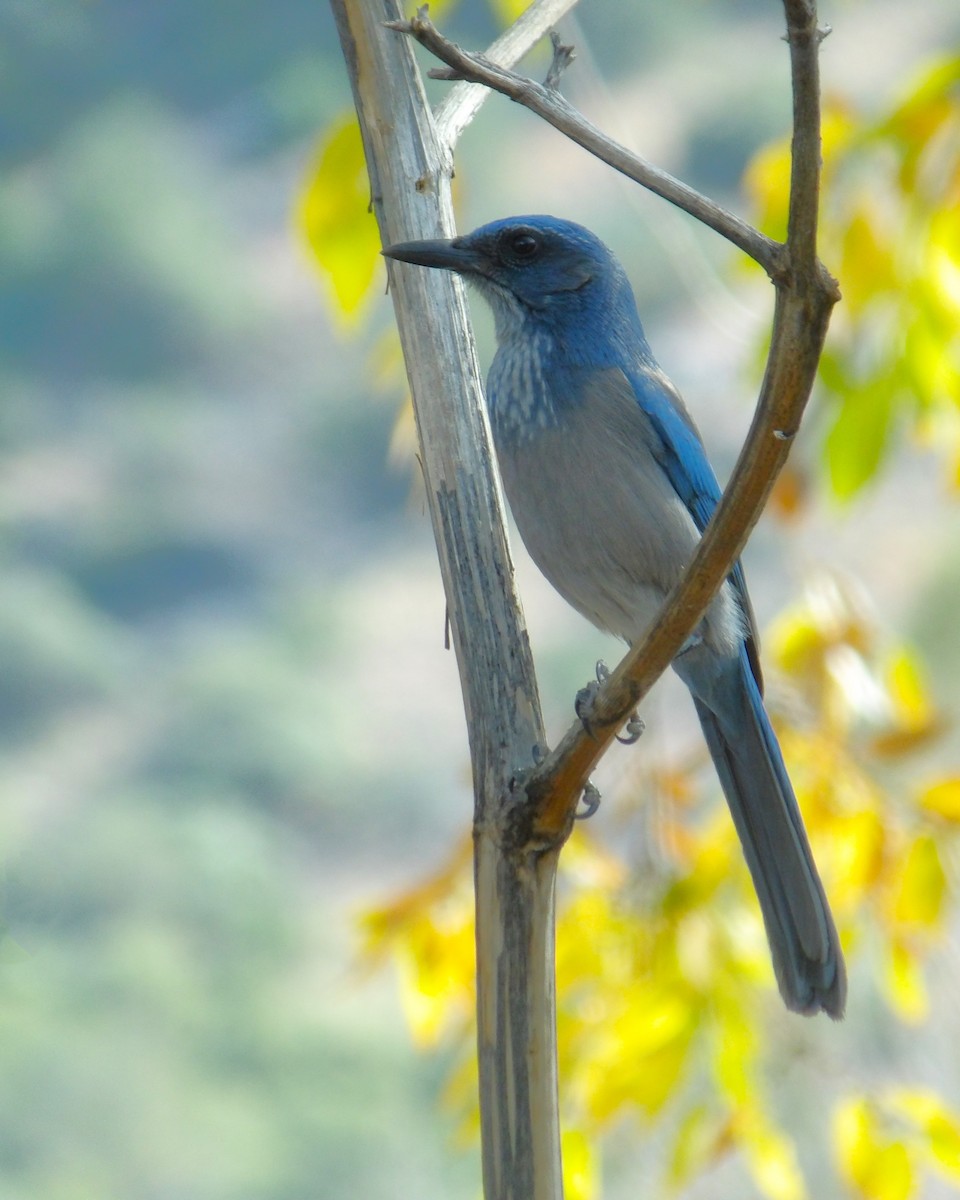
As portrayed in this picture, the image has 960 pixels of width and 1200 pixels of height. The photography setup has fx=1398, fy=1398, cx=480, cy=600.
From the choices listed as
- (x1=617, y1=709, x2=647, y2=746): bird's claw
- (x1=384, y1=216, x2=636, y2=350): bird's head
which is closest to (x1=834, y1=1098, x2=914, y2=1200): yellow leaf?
(x1=617, y1=709, x2=647, y2=746): bird's claw

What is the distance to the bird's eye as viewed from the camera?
2.15m

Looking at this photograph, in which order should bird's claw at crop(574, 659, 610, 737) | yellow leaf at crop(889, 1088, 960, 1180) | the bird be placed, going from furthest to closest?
the bird
yellow leaf at crop(889, 1088, 960, 1180)
bird's claw at crop(574, 659, 610, 737)

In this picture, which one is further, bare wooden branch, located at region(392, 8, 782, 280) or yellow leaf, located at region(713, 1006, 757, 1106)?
yellow leaf, located at region(713, 1006, 757, 1106)

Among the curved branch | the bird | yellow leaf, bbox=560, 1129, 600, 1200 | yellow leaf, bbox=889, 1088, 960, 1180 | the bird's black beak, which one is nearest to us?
the curved branch

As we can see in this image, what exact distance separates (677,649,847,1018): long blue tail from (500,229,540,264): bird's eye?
697 millimetres

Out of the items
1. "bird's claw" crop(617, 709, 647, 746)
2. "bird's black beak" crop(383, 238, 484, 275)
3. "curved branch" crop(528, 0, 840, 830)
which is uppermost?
"bird's black beak" crop(383, 238, 484, 275)

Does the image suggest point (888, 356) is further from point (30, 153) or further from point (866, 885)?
point (30, 153)

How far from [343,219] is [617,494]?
1.81 ft

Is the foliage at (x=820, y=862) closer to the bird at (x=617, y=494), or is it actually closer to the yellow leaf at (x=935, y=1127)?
the yellow leaf at (x=935, y=1127)

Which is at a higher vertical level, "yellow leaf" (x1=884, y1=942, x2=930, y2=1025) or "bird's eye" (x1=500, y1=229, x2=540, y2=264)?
"bird's eye" (x1=500, y1=229, x2=540, y2=264)

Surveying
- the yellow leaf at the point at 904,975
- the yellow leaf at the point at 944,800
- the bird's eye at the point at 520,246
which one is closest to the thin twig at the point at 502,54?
the bird's eye at the point at 520,246

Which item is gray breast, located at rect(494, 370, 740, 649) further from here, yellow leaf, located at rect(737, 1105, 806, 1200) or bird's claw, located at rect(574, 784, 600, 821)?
yellow leaf, located at rect(737, 1105, 806, 1200)

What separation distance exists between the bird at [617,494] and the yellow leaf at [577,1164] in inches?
15.9

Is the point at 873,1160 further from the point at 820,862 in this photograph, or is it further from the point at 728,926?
the point at 820,862
